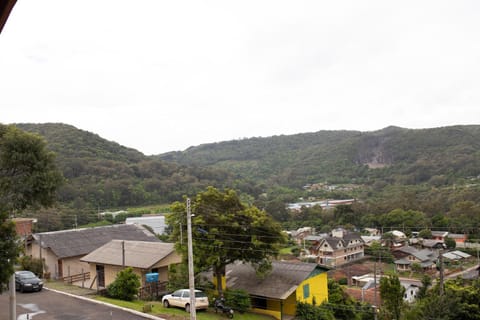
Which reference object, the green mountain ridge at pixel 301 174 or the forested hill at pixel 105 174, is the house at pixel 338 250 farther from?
the forested hill at pixel 105 174

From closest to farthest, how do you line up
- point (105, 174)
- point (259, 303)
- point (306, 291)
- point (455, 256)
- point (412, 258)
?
point (259, 303) < point (306, 291) < point (455, 256) < point (412, 258) < point (105, 174)

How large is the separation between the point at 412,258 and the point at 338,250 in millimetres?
10634

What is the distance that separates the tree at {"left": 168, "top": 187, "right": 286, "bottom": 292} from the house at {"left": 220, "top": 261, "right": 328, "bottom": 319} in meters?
1.31

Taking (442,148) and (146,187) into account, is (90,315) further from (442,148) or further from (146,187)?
(442,148)

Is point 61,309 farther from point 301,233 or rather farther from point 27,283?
point 301,233

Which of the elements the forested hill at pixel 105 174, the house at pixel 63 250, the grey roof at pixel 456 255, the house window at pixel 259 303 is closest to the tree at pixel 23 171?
the house window at pixel 259 303

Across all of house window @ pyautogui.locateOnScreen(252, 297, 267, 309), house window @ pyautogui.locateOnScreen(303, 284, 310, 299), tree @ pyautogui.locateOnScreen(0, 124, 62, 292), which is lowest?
house window @ pyautogui.locateOnScreen(252, 297, 267, 309)

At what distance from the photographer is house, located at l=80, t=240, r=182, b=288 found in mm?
25906

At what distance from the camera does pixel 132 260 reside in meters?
26.5

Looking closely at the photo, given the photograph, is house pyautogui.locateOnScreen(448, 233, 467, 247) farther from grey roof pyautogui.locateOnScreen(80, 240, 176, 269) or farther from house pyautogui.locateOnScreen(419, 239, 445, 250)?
grey roof pyautogui.locateOnScreen(80, 240, 176, 269)

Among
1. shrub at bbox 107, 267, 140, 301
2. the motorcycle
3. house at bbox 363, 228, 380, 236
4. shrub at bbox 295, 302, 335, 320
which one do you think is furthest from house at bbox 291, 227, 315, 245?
shrub at bbox 107, 267, 140, 301

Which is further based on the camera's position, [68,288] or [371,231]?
[371,231]

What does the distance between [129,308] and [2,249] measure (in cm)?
823

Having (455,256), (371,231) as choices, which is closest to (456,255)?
(455,256)
